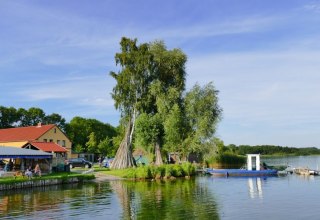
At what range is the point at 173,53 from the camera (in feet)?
225

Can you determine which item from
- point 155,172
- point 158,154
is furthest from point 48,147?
point 155,172

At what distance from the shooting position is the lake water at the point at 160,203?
1073 inches

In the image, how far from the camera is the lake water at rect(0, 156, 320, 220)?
2725cm

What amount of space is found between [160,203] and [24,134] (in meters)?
52.7

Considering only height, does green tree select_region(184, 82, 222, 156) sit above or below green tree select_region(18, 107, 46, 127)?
below

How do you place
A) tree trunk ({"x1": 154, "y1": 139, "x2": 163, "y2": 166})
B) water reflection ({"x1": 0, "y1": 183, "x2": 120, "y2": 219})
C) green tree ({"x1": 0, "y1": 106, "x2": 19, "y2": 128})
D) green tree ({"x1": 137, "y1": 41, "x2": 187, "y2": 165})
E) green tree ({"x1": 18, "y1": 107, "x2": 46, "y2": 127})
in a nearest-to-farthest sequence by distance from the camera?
water reflection ({"x1": 0, "y1": 183, "x2": 120, "y2": 219}) → green tree ({"x1": 137, "y1": 41, "x2": 187, "y2": 165}) → tree trunk ({"x1": 154, "y1": 139, "x2": 163, "y2": 166}) → green tree ({"x1": 0, "y1": 106, "x2": 19, "y2": 128}) → green tree ({"x1": 18, "y1": 107, "x2": 46, "y2": 127})

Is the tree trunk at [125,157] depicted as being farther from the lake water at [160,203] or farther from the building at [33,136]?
the lake water at [160,203]

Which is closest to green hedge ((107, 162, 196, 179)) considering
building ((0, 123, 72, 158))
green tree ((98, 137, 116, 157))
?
building ((0, 123, 72, 158))

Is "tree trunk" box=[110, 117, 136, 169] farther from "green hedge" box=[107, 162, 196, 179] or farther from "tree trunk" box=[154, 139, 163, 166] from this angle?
"green hedge" box=[107, 162, 196, 179]

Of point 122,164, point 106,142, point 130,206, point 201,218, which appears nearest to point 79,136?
point 106,142

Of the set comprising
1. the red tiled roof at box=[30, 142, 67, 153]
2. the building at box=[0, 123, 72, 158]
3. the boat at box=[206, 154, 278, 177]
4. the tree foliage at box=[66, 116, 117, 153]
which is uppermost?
the tree foliage at box=[66, 116, 117, 153]

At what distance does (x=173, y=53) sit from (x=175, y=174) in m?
21.8

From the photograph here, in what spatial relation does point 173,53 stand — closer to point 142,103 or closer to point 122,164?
point 142,103

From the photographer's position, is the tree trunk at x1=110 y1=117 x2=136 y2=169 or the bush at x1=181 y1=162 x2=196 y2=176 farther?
the tree trunk at x1=110 y1=117 x2=136 y2=169
